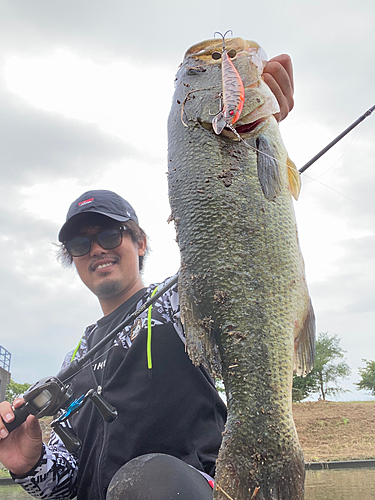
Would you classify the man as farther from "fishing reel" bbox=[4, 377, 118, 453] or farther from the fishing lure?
the fishing lure

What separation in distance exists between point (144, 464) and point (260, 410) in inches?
26.8

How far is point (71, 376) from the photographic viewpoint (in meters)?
2.67

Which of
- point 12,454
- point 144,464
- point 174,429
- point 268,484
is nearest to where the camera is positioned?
point 268,484

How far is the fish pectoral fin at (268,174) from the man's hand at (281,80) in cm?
41

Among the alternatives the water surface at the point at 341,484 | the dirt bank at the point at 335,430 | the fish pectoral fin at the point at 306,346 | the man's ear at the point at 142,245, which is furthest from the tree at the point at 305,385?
the fish pectoral fin at the point at 306,346

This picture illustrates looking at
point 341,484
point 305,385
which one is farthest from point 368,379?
point 341,484

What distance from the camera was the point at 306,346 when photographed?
1835 mm

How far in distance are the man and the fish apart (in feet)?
1.41

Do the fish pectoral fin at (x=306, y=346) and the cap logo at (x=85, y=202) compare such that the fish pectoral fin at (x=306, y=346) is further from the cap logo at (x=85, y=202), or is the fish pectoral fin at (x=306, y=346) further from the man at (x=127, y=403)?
the cap logo at (x=85, y=202)

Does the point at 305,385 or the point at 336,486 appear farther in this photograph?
the point at 305,385

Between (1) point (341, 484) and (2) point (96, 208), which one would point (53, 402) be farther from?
(1) point (341, 484)

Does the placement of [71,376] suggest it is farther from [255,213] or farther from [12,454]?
[255,213]

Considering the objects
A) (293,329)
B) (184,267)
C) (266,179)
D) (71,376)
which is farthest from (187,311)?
(71,376)

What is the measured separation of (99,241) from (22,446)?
4.75 feet
